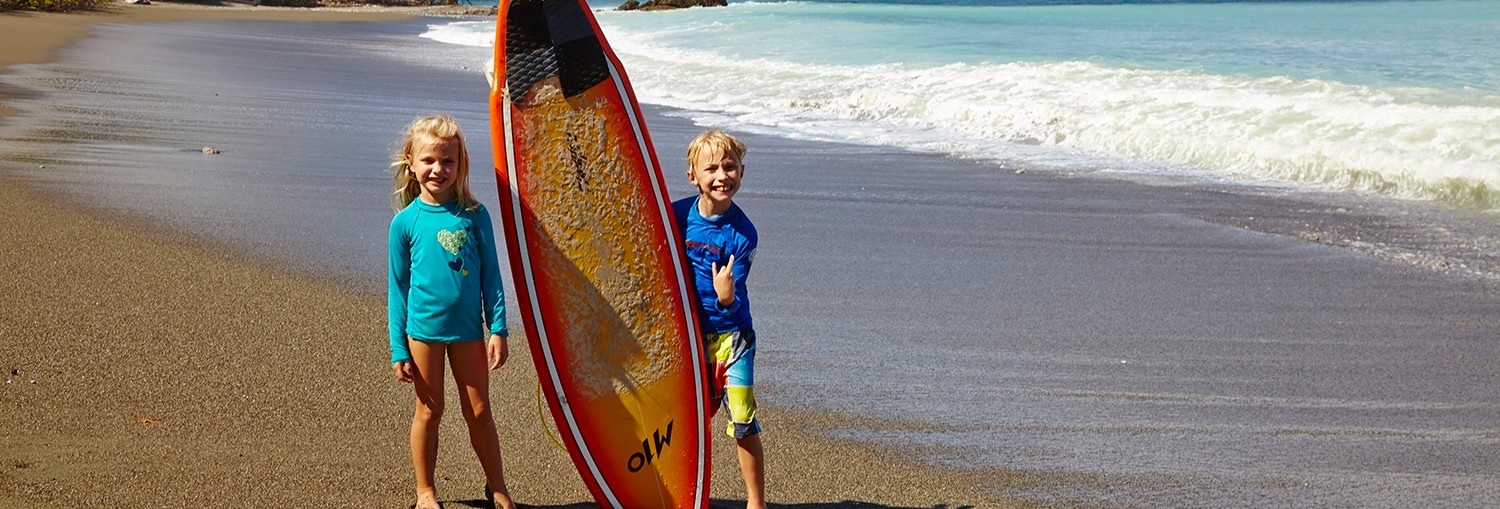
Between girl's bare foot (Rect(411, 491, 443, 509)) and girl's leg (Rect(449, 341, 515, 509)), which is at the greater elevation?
girl's leg (Rect(449, 341, 515, 509))

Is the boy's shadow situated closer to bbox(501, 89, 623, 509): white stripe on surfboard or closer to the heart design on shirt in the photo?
bbox(501, 89, 623, 509): white stripe on surfboard

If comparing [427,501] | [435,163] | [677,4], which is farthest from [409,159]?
[677,4]

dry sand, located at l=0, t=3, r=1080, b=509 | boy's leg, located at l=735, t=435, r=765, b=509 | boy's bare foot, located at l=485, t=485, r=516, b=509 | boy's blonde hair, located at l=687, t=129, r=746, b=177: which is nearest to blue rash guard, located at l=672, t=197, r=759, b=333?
boy's blonde hair, located at l=687, t=129, r=746, b=177

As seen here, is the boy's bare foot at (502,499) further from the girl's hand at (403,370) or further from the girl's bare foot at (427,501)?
the girl's hand at (403,370)

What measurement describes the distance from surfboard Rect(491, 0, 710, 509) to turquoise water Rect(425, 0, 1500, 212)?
273 inches

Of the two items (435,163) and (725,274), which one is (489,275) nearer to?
(435,163)

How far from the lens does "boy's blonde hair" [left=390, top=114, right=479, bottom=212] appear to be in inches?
130

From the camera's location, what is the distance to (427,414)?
3426mm

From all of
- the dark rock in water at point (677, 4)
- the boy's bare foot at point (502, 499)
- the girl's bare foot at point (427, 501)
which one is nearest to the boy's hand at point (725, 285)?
the boy's bare foot at point (502, 499)

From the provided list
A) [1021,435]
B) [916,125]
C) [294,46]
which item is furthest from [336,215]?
[294,46]

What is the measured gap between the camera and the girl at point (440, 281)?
3.30 m

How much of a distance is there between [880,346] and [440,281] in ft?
7.83

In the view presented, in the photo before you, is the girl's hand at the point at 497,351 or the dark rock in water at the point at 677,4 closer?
the girl's hand at the point at 497,351

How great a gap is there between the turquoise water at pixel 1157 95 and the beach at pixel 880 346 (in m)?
1.26
